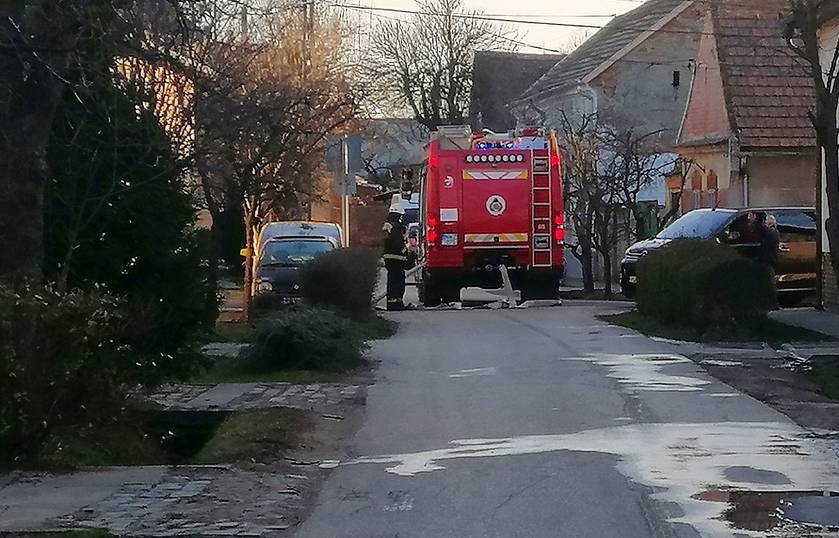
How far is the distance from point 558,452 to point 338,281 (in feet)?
29.9

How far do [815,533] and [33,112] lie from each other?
7.02 metres

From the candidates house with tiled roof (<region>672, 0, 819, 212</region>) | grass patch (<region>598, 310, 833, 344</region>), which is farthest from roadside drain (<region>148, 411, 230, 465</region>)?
house with tiled roof (<region>672, 0, 819, 212</region>)

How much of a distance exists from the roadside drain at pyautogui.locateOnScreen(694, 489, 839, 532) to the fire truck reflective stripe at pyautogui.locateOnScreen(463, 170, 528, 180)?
15.8m

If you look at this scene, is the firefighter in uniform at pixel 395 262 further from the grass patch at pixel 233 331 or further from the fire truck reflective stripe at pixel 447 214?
the grass patch at pixel 233 331

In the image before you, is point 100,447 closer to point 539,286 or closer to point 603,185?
point 539,286

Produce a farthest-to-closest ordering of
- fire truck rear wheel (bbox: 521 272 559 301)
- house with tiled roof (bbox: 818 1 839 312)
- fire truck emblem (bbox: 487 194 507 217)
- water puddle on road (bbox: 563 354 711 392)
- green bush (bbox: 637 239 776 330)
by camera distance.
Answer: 1. fire truck rear wheel (bbox: 521 272 559 301)
2. fire truck emblem (bbox: 487 194 507 217)
3. house with tiled roof (bbox: 818 1 839 312)
4. green bush (bbox: 637 239 776 330)
5. water puddle on road (bbox: 563 354 711 392)

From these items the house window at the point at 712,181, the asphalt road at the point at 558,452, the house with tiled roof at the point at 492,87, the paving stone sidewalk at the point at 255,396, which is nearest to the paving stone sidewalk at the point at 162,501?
the asphalt road at the point at 558,452

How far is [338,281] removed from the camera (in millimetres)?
18875

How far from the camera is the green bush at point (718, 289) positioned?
1753 centimetres

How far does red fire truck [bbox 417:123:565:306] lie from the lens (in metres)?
24.2

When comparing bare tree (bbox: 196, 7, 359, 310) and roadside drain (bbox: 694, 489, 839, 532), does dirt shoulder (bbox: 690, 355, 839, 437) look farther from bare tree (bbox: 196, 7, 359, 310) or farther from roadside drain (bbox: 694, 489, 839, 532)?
bare tree (bbox: 196, 7, 359, 310)

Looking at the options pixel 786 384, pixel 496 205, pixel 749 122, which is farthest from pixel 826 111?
pixel 749 122

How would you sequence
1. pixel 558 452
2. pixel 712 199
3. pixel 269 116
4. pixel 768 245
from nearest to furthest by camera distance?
pixel 558 452, pixel 269 116, pixel 768 245, pixel 712 199

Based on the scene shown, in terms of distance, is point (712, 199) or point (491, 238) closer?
point (491, 238)
